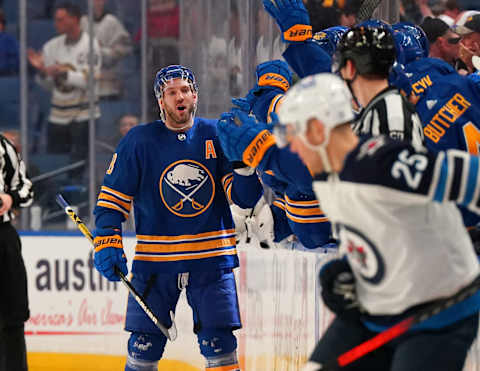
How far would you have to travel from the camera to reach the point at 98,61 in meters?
6.18

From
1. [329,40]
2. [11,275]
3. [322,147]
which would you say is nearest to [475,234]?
[329,40]

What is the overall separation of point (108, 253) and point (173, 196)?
0.31 metres

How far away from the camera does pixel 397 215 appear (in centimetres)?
195

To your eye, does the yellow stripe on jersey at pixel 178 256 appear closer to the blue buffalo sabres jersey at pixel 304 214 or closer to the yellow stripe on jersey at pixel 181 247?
the yellow stripe on jersey at pixel 181 247

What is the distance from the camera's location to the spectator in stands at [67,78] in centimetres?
608

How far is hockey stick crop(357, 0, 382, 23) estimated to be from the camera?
371 cm

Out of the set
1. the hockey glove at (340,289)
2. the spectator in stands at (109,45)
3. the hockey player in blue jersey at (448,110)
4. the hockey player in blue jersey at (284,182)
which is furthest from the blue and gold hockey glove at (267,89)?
the spectator in stands at (109,45)

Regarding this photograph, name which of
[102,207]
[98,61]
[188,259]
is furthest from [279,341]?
[98,61]

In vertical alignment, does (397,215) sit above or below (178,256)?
above

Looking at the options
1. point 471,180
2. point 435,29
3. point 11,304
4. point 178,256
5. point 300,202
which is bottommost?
point 11,304

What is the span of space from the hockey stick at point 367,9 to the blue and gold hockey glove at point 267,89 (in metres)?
0.50

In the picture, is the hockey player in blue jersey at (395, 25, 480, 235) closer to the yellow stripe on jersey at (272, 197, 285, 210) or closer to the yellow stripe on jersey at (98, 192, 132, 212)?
the yellow stripe on jersey at (272, 197, 285, 210)

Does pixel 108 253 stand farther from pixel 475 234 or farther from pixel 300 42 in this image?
pixel 475 234

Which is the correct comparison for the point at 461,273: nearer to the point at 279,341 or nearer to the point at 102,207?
the point at 102,207
